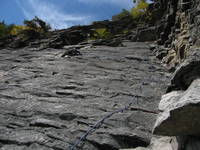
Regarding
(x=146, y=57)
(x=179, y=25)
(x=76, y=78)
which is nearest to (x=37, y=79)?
(x=76, y=78)

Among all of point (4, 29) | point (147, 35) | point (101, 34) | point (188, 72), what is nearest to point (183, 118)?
point (188, 72)

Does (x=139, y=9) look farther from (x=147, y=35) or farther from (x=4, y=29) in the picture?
(x=4, y=29)

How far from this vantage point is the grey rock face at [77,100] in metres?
5.79

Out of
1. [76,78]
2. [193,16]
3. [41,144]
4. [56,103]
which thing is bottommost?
[41,144]

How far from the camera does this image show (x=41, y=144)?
5.65 meters

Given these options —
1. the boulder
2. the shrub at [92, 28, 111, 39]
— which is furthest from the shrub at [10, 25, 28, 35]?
the boulder

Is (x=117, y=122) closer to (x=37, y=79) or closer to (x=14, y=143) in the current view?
(x=14, y=143)

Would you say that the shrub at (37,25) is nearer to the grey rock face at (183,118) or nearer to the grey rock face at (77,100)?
the grey rock face at (77,100)

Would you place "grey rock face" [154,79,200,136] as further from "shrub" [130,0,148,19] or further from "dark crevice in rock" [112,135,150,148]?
"shrub" [130,0,148,19]

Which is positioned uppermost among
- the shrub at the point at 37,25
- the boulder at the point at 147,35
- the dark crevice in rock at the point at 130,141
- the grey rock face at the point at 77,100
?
the shrub at the point at 37,25

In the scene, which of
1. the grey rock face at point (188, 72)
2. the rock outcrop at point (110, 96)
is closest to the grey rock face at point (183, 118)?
the rock outcrop at point (110, 96)

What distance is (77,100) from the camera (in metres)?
8.27

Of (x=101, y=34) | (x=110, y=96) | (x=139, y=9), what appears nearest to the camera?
(x=110, y=96)

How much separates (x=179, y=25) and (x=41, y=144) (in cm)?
1049
